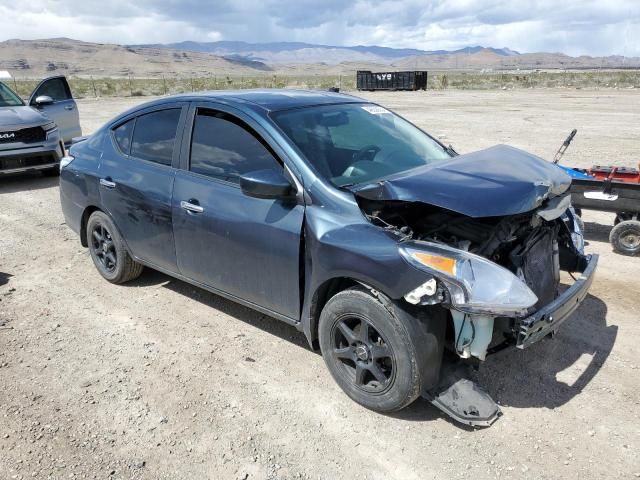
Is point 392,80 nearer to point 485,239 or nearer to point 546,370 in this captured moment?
point 546,370

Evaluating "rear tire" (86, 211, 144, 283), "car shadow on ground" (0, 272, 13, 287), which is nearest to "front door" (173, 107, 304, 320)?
"rear tire" (86, 211, 144, 283)

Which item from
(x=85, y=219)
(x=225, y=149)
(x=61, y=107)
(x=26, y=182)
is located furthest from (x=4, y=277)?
(x=61, y=107)

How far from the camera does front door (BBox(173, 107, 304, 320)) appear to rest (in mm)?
3469

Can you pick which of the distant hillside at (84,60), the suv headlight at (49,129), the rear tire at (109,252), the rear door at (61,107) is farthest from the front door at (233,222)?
the distant hillside at (84,60)

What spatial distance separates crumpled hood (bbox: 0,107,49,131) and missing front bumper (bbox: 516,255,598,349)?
9266mm

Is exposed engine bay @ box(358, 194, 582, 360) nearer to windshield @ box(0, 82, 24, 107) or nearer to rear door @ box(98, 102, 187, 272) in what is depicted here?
rear door @ box(98, 102, 187, 272)

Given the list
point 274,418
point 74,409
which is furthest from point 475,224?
point 74,409

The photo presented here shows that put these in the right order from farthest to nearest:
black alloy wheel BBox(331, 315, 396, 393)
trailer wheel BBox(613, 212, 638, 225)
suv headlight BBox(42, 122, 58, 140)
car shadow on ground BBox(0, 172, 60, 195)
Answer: suv headlight BBox(42, 122, 58, 140), car shadow on ground BBox(0, 172, 60, 195), trailer wheel BBox(613, 212, 638, 225), black alloy wheel BBox(331, 315, 396, 393)

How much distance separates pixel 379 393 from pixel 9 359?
9.09 feet

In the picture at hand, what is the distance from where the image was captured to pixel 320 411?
3.30 m

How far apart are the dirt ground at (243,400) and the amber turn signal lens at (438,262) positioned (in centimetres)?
79

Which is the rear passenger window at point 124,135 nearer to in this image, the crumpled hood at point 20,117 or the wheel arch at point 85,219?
the wheel arch at point 85,219

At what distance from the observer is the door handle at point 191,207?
3.91 meters

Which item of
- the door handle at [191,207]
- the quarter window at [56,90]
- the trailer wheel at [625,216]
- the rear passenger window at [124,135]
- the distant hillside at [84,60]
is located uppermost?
the distant hillside at [84,60]
